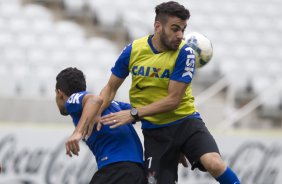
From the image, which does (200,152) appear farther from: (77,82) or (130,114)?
(77,82)

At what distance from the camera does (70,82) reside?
6.14 m

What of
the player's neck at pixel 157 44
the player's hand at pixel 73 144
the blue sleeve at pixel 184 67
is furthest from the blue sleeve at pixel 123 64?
the player's hand at pixel 73 144

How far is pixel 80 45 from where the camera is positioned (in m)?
13.7

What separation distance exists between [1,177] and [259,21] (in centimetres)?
673

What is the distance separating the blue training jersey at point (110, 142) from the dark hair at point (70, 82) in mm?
91

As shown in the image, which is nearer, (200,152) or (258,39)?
(200,152)

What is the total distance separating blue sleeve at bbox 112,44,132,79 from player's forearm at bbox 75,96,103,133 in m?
0.71

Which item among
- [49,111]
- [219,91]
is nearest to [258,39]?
[219,91]

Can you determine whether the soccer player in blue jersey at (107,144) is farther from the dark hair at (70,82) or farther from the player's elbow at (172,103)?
the player's elbow at (172,103)

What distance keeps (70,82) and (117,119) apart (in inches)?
17.3

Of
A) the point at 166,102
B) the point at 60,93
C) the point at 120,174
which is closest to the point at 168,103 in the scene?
the point at 166,102

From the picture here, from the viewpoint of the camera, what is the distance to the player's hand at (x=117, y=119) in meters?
6.07

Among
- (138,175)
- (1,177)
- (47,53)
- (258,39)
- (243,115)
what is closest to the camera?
(138,175)

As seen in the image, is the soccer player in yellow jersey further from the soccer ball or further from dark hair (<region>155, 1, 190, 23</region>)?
the soccer ball
